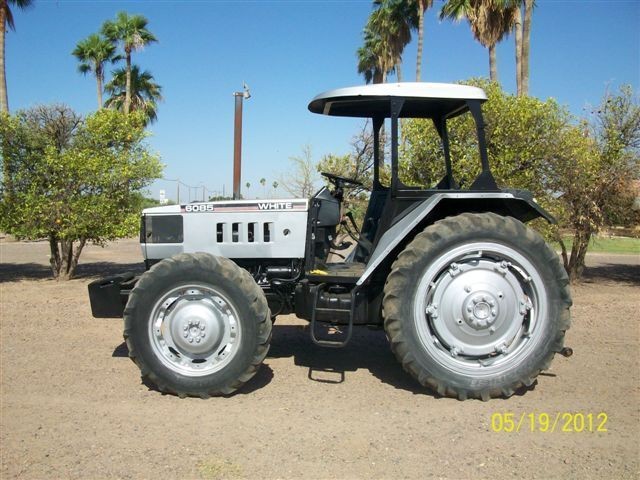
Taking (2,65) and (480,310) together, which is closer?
(480,310)

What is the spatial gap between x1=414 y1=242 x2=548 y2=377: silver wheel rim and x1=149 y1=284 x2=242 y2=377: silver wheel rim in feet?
5.09

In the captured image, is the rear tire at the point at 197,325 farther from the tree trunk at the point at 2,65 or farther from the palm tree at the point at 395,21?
the palm tree at the point at 395,21

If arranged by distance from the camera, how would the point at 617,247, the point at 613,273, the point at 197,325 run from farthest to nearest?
the point at 617,247
the point at 613,273
the point at 197,325

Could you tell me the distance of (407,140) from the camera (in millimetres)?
10398

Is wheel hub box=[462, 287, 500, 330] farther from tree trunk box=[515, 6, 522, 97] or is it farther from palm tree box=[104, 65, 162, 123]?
palm tree box=[104, 65, 162, 123]

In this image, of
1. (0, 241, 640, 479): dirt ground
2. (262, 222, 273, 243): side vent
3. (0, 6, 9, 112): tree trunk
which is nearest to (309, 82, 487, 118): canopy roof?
(262, 222, 273, 243): side vent

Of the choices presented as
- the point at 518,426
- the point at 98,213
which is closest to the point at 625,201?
the point at 518,426

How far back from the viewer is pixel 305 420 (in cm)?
389

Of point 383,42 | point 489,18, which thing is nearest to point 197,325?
point 489,18

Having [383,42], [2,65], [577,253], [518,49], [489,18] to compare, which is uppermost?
[383,42]

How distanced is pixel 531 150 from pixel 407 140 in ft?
7.59

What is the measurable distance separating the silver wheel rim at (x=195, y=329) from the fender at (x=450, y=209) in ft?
3.79
